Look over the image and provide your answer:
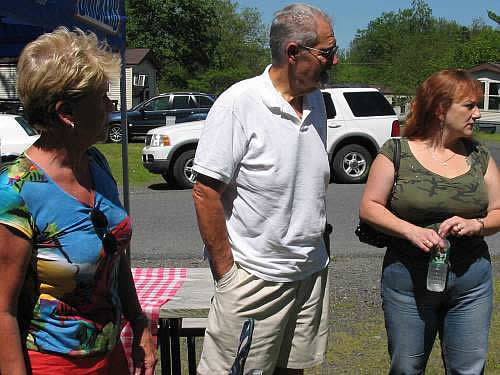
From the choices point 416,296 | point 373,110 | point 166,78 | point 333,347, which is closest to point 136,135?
point 373,110

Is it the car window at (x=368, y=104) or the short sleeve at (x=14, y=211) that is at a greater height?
the car window at (x=368, y=104)

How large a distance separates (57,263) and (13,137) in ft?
38.4

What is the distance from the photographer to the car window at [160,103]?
24953 mm

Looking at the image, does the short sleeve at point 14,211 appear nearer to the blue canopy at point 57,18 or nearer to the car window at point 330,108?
the blue canopy at point 57,18

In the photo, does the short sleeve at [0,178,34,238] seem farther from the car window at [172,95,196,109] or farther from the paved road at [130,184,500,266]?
the car window at [172,95,196,109]

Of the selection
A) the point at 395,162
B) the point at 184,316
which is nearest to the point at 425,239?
the point at 395,162

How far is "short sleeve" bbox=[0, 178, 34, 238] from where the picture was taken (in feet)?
5.88

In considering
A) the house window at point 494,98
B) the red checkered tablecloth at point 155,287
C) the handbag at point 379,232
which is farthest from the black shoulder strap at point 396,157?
the house window at point 494,98

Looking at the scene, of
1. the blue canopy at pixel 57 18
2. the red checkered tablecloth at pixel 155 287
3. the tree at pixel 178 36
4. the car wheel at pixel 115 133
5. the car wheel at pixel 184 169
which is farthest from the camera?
the tree at pixel 178 36

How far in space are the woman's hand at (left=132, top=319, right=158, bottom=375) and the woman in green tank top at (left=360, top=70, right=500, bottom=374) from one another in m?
1.17

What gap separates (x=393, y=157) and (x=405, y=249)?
409mm

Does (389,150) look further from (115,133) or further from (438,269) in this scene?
(115,133)

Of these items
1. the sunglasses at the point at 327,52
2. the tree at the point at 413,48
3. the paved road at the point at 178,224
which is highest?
the tree at the point at 413,48

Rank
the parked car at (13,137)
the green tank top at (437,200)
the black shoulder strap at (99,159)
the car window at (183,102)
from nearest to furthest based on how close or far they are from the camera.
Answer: the black shoulder strap at (99,159) → the green tank top at (437,200) → the parked car at (13,137) → the car window at (183,102)
